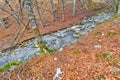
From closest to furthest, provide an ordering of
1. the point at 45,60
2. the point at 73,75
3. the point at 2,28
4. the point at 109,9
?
the point at 73,75, the point at 45,60, the point at 109,9, the point at 2,28

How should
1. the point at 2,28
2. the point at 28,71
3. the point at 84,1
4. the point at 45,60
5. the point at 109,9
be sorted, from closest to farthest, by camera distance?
the point at 28,71 < the point at 45,60 < the point at 109,9 < the point at 2,28 < the point at 84,1

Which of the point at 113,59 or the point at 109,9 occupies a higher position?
the point at 113,59

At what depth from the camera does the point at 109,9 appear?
27.6 meters

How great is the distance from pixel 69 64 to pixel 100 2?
1076 inches

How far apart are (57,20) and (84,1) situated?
8.72 metres

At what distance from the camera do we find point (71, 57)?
6.96 m

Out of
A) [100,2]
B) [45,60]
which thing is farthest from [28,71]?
[100,2]

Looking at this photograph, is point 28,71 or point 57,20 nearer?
point 28,71

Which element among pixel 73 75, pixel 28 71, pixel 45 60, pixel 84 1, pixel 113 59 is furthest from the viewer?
pixel 84 1

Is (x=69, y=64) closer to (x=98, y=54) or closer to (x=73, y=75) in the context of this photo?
(x=73, y=75)

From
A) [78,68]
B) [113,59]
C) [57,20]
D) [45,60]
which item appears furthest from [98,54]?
[57,20]

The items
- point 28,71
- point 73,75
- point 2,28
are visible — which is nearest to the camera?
point 73,75

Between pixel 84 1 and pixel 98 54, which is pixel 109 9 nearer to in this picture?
pixel 84 1

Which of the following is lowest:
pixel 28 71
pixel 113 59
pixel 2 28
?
pixel 2 28
